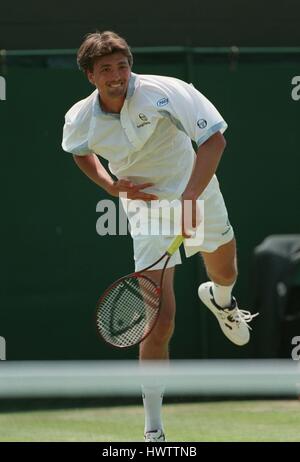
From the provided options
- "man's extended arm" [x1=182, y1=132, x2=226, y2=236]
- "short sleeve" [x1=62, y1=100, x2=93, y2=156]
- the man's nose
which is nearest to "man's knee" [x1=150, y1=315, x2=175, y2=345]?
"man's extended arm" [x1=182, y1=132, x2=226, y2=236]

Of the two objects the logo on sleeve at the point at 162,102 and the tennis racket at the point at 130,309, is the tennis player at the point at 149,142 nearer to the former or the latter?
the logo on sleeve at the point at 162,102

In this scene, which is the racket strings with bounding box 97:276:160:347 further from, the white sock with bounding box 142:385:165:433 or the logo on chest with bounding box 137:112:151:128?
the logo on chest with bounding box 137:112:151:128

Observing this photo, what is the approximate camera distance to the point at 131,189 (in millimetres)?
4918

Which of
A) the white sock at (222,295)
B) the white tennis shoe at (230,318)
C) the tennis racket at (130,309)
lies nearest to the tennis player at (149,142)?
the tennis racket at (130,309)

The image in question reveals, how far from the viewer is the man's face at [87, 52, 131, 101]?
4.71 meters

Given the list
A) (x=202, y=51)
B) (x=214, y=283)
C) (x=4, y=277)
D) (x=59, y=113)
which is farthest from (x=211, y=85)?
(x=214, y=283)

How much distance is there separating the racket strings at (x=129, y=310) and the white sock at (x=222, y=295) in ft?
3.90

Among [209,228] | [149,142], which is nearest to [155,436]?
[209,228]

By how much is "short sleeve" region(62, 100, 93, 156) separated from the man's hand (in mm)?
238

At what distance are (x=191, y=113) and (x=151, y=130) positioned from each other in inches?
8.8

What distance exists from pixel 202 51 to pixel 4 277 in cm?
215

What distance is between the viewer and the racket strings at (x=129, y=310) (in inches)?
180

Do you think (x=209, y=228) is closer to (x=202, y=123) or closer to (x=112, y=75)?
(x=202, y=123)

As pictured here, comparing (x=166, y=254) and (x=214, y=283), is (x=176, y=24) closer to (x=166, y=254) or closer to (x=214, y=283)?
(x=214, y=283)
